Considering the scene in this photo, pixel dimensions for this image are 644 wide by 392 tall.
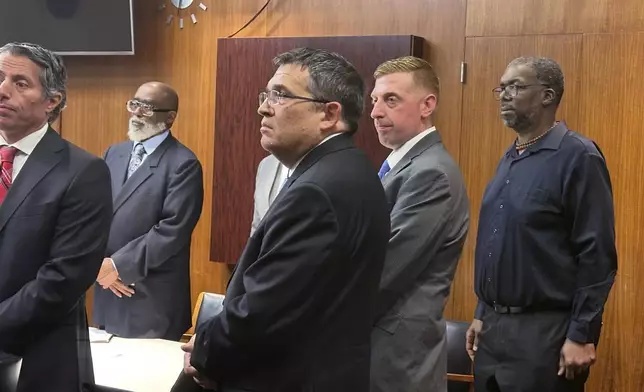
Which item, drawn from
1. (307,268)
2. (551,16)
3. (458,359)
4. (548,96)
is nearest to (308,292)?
(307,268)

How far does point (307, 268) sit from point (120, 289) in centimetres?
217

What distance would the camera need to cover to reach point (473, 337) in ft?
10.2

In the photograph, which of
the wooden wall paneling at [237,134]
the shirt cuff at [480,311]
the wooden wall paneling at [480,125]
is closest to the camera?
the shirt cuff at [480,311]

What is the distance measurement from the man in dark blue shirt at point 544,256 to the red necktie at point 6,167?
5.44 feet

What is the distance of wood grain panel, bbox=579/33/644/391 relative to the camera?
12.4ft

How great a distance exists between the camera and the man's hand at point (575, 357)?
8.87ft

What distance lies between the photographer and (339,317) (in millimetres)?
1832

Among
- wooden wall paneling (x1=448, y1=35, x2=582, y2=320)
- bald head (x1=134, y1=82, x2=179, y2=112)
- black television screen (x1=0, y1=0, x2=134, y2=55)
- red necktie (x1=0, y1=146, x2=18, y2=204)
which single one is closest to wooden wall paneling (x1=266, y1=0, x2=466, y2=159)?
wooden wall paneling (x1=448, y1=35, x2=582, y2=320)

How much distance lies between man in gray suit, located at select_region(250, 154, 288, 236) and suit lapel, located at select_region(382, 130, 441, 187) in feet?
4.10

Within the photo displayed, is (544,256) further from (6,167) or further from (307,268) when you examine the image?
(6,167)

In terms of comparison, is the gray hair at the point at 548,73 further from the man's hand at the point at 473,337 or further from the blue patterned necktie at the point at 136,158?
the blue patterned necktie at the point at 136,158

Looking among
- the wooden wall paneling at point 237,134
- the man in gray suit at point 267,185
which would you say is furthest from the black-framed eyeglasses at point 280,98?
the wooden wall paneling at point 237,134

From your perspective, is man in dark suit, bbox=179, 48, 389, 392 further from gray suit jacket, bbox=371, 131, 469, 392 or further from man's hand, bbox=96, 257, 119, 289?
man's hand, bbox=96, 257, 119, 289

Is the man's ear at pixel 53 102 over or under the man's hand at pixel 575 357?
over
